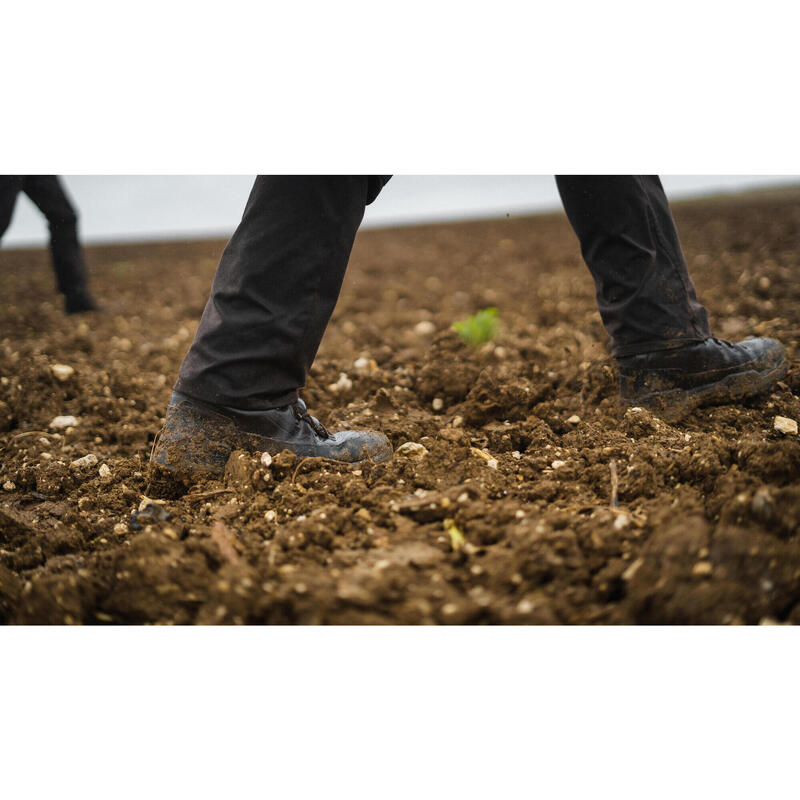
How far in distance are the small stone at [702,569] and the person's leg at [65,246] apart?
10.3 ft

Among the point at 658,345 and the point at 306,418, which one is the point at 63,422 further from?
the point at 658,345

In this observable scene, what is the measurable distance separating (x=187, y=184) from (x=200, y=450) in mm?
757

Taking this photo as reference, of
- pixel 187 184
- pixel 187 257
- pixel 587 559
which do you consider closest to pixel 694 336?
pixel 587 559

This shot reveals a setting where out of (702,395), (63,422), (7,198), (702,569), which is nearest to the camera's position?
(702,569)

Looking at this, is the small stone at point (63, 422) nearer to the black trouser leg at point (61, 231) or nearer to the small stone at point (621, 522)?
the black trouser leg at point (61, 231)

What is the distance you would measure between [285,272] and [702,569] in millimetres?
1010

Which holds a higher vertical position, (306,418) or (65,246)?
(65,246)

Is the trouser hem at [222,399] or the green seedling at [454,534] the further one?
the trouser hem at [222,399]

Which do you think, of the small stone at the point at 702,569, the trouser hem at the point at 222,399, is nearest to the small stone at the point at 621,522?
the small stone at the point at 702,569

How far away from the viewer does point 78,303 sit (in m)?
3.61

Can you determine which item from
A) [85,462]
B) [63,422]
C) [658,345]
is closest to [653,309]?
[658,345]

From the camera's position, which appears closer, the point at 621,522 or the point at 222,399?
the point at 621,522

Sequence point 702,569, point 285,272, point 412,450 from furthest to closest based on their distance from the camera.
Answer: point 412,450, point 285,272, point 702,569

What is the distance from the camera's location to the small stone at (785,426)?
1.55 m
